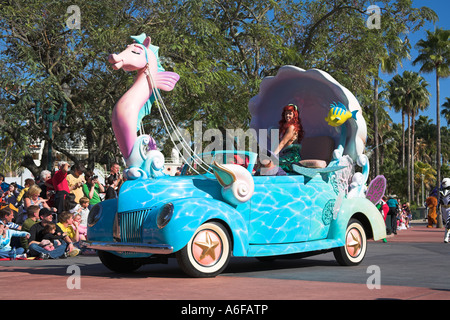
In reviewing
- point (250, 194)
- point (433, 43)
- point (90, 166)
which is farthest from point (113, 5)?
point (433, 43)

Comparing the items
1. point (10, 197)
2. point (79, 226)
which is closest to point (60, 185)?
point (79, 226)

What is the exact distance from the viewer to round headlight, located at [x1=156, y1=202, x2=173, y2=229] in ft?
26.2

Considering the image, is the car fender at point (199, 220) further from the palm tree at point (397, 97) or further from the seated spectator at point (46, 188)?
the palm tree at point (397, 97)

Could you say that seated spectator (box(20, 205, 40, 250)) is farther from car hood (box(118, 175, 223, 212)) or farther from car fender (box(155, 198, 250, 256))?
car fender (box(155, 198, 250, 256))

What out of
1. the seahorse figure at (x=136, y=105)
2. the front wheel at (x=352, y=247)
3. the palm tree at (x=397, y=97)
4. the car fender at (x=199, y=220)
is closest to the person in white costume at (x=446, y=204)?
the front wheel at (x=352, y=247)

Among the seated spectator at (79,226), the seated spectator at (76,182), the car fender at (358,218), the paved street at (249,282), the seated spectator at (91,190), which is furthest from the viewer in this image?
the seated spectator at (76,182)

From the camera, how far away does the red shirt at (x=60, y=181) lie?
14789 mm

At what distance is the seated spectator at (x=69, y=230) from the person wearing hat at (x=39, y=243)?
9.5 inches

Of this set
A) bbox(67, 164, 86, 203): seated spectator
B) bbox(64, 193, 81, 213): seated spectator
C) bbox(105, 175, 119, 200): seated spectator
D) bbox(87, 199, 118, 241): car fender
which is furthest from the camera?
bbox(67, 164, 86, 203): seated spectator

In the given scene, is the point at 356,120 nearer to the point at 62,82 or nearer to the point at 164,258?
the point at 164,258

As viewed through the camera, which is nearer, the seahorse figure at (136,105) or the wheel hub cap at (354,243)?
the seahorse figure at (136,105)

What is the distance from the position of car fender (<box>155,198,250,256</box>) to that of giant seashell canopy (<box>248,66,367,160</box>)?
9.99 feet

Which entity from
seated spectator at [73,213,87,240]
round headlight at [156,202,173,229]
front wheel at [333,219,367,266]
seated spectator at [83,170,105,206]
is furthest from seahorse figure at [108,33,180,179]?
seated spectator at [83,170,105,206]

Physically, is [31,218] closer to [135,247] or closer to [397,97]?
[135,247]
